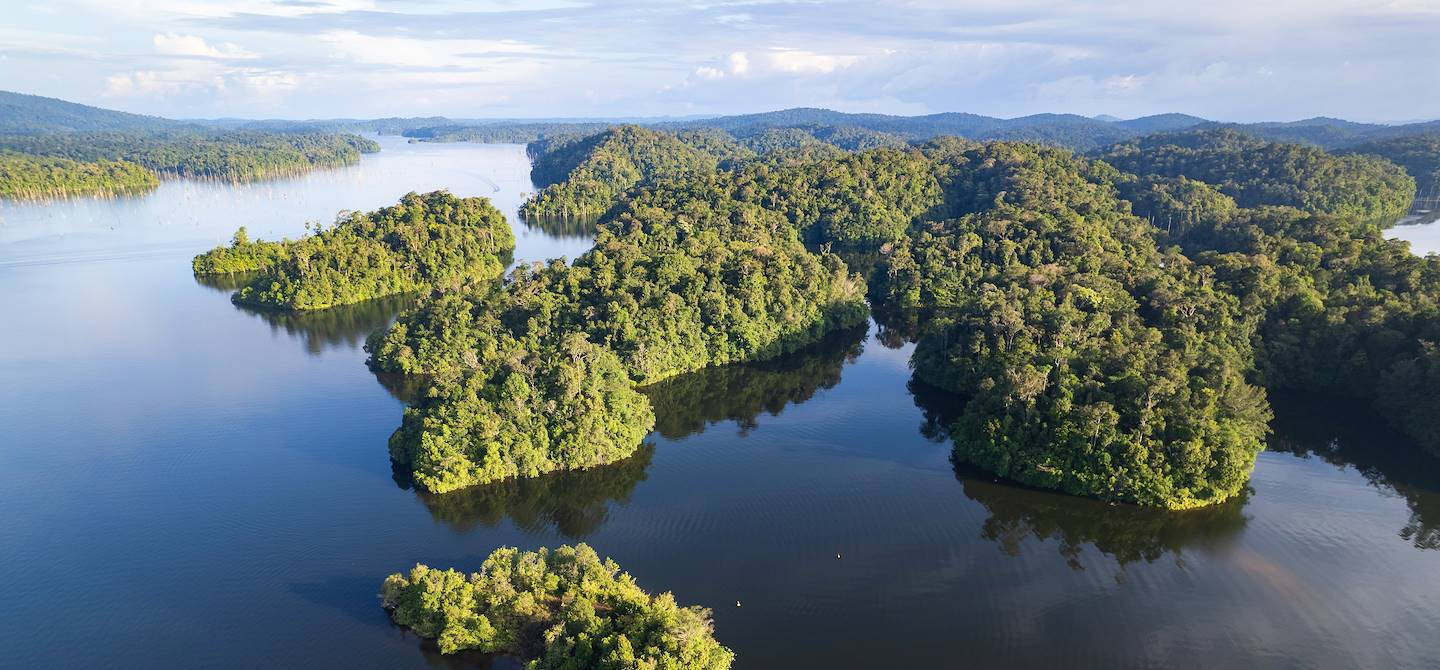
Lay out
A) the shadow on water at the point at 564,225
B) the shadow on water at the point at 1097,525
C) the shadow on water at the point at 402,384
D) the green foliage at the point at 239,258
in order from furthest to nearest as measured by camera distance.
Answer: the shadow on water at the point at 564,225, the green foliage at the point at 239,258, the shadow on water at the point at 402,384, the shadow on water at the point at 1097,525

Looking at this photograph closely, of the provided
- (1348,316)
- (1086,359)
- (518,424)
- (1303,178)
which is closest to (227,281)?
(518,424)

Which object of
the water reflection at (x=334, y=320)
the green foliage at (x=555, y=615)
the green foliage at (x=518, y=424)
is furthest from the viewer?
the water reflection at (x=334, y=320)

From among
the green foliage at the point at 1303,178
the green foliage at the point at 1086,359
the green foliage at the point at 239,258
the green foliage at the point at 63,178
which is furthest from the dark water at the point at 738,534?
the green foliage at the point at 63,178

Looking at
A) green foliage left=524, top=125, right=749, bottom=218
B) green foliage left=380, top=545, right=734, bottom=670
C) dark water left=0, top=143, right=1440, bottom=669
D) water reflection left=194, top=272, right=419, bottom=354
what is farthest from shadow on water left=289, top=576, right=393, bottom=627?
green foliage left=524, top=125, right=749, bottom=218

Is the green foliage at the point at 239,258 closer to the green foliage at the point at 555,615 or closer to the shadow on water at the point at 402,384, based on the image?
the shadow on water at the point at 402,384

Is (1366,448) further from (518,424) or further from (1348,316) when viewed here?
(518,424)

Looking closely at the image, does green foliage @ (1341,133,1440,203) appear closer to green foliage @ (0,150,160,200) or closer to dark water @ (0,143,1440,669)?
dark water @ (0,143,1440,669)
